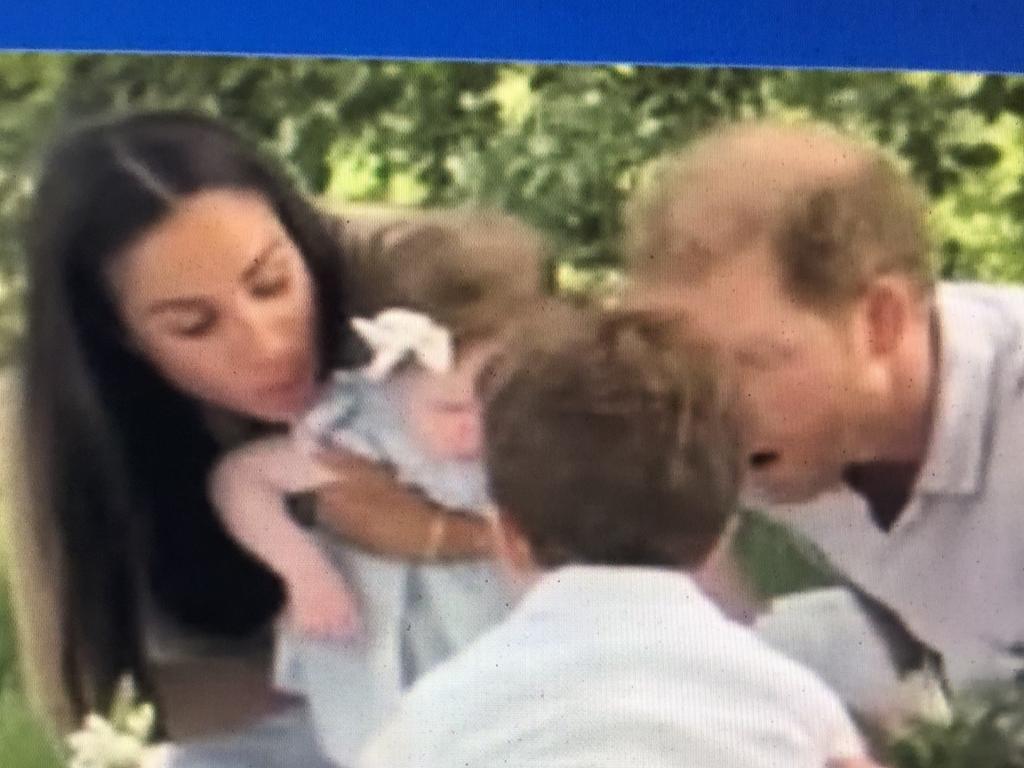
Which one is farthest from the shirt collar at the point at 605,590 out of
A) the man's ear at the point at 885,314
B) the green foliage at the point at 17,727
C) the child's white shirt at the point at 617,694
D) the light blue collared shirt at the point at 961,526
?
the green foliage at the point at 17,727

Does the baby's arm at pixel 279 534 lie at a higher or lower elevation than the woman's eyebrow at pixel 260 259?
lower

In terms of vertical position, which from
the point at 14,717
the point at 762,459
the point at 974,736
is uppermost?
the point at 762,459

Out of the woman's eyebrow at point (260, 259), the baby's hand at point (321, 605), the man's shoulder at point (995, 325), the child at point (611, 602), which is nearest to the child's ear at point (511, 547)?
the child at point (611, 602)

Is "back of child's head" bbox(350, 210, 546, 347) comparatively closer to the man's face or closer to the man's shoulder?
the man's face

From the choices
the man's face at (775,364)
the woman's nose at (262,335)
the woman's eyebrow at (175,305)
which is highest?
the woman's eyebrow at (175,305)

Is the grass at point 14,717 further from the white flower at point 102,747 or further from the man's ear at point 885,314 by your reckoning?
the man's ear at point 885,314

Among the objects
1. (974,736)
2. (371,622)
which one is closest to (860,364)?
(974,736)

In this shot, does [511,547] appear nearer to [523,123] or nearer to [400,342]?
[400,342]

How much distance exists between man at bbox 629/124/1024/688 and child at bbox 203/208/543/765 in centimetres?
14

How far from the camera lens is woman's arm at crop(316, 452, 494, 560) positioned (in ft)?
3.03

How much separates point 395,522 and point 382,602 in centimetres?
Answer: 5

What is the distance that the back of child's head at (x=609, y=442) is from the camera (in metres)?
0.91

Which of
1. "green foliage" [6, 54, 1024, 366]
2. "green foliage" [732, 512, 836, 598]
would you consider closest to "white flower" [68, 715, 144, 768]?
"green foliage" [6, 54, 1024, 366]

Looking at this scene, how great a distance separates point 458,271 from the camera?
3.08 ft
